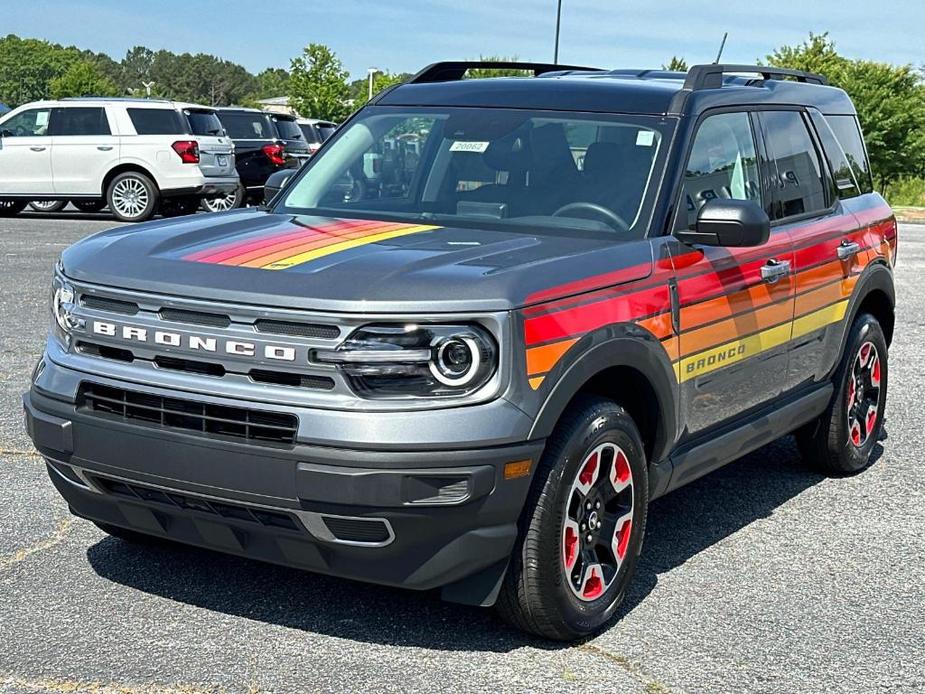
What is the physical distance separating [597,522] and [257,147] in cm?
2020

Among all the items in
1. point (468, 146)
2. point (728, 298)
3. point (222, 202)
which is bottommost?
point (222, 202)

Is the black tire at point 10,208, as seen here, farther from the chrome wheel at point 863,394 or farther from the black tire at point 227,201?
the chrome wheel at point 863,394

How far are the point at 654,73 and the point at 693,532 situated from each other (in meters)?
2.05

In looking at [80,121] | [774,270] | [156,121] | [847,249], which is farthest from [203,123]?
[774,270]

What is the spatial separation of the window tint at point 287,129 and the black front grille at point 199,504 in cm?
2111

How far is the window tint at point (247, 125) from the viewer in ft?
79.5

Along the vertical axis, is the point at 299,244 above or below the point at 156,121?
above

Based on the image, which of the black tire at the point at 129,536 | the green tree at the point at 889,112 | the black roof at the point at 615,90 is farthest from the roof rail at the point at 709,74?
the green tree at the point at 889,112

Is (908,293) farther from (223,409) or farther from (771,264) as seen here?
(223,409)

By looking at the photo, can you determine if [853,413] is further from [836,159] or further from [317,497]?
[317,497]

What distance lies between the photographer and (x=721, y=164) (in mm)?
5453

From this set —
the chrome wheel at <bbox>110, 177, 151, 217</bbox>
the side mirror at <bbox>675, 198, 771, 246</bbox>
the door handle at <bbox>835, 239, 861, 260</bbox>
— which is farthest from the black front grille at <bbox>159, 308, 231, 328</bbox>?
the chrome wheel at <bbox>110, 177, 151, 217</bbox>

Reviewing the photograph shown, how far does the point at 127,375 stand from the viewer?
4145 millimetres

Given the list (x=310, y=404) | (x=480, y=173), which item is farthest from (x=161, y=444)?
(x=480, y=173)
